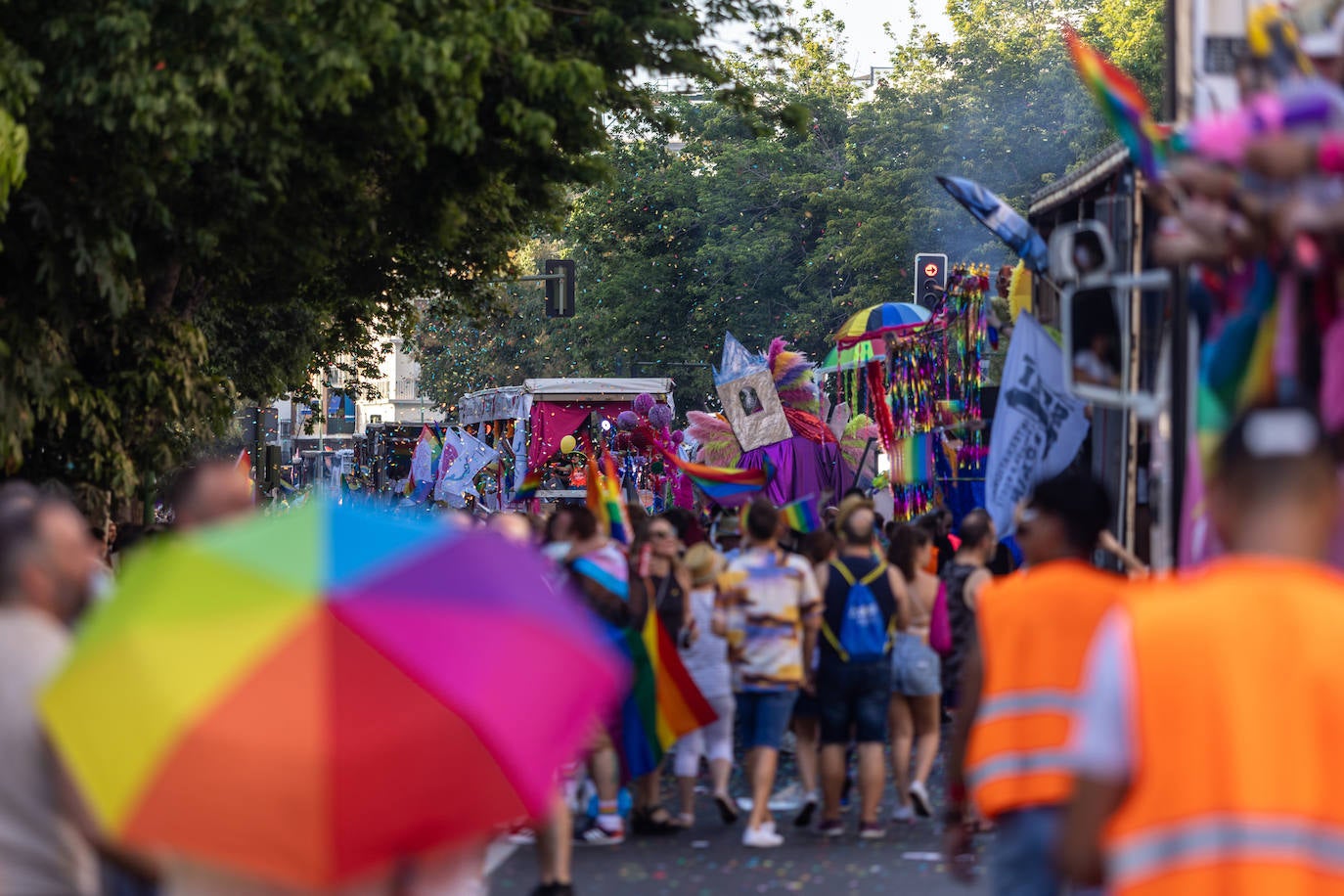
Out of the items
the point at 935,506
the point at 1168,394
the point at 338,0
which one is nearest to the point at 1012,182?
the point at 935,506

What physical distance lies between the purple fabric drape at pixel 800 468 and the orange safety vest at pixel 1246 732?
54.3 ft

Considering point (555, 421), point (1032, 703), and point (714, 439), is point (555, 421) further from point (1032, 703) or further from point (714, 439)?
point (1032, 703)

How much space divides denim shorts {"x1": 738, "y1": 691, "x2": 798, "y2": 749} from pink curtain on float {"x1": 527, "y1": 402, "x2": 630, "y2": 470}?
24.5 meters

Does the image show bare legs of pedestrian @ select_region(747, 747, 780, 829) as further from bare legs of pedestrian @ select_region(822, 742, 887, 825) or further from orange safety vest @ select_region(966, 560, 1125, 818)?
orange safety vest @ select_region(966, 560, 1125, 818)

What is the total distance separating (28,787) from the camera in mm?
4324

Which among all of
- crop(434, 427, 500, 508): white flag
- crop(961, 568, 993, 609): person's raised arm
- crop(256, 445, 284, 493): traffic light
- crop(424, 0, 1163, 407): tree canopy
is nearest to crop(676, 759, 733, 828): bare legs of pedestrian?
crop(961, 568, 993, 609): person's raised arm

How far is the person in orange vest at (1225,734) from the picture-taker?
3.01 meters

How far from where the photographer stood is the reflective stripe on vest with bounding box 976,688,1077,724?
207 inches

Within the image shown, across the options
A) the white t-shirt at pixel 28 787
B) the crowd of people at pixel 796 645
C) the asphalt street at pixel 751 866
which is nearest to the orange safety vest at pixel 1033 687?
the white t-shirt at pixel 28 787

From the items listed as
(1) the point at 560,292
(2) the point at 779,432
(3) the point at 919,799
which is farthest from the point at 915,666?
(1) the point at 560,292

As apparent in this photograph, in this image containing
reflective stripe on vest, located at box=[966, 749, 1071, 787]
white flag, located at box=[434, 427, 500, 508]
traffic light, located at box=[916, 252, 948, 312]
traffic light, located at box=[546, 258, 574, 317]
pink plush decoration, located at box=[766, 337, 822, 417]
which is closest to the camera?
reflective stripe on vest, located at box=[966, 749, 1071, 787]

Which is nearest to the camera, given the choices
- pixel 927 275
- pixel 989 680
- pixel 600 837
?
pixel 989 680

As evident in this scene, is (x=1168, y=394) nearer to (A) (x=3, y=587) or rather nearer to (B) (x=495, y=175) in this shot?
(A) (x=3, y=587)

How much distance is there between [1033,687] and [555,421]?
30426 mm
